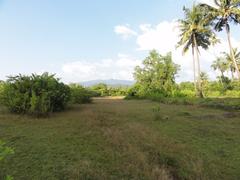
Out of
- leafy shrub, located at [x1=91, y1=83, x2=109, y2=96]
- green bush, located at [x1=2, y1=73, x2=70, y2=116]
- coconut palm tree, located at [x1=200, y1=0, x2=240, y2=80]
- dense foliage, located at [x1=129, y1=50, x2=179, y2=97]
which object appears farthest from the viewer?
leafy shrub, located at [x1=91, y1=83, x2=109, y2=96]

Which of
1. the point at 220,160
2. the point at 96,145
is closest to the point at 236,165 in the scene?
the point at 220,160

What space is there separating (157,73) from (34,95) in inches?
962

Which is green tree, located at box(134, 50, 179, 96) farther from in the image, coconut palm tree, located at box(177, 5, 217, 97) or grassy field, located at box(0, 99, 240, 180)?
grassy field, located at box(0, 99, 240, 180)

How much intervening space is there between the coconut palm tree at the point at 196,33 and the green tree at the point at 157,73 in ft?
23.1

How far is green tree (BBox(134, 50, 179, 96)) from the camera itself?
29.1m

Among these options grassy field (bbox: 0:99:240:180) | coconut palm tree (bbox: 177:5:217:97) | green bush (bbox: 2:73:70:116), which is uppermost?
coconut palm tree (bbox: 177:5:217:97)

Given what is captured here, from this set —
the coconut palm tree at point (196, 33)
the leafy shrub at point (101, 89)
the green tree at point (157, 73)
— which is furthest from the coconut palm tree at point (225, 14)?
the leafy shrub at point (101, 89)

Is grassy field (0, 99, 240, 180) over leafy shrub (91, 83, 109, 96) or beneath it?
beneath

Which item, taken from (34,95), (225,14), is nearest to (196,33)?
(225,14)

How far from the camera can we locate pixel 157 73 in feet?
97.2

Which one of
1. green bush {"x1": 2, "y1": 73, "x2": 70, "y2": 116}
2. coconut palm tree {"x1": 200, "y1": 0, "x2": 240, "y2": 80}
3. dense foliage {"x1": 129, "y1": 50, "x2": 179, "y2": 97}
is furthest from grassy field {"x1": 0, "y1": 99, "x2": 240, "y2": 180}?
dense foliage {"x1": 129, "y1": 50, "x2": 179, "y2": 97}

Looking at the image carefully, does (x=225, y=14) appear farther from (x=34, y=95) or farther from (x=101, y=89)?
(x=101, y=89)

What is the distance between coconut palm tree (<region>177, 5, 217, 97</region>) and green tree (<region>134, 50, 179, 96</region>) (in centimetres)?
703

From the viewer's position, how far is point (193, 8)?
20422mm
